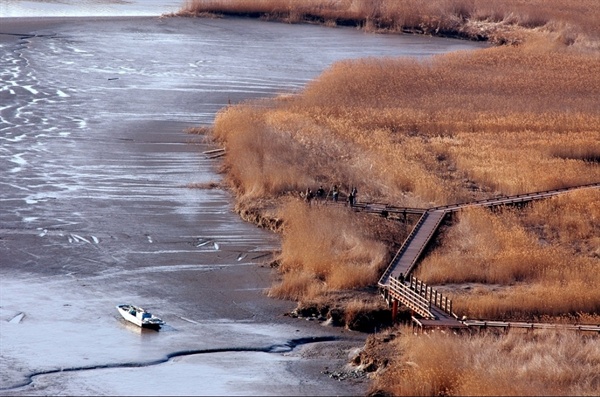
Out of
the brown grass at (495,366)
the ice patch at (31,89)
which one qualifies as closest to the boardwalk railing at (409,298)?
the brown grass at (495,366)

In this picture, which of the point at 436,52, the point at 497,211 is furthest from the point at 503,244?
the point at 436,52

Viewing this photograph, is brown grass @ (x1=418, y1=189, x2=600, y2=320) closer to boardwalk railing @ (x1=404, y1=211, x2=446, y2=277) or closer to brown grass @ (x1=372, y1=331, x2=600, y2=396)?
boardwalk railing @ (x1=404, y1=211, x2=446, y2=277)

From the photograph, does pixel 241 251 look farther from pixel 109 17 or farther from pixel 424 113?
pixel 109 17

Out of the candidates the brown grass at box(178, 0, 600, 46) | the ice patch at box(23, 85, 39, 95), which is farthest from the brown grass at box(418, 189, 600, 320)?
the brown grass at box(178, 0, 600, 46)

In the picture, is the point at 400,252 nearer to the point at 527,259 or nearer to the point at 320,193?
the point at 527,259

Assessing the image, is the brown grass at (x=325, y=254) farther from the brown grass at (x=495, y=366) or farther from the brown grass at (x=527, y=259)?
the brown grass at (x=495, y=366)
